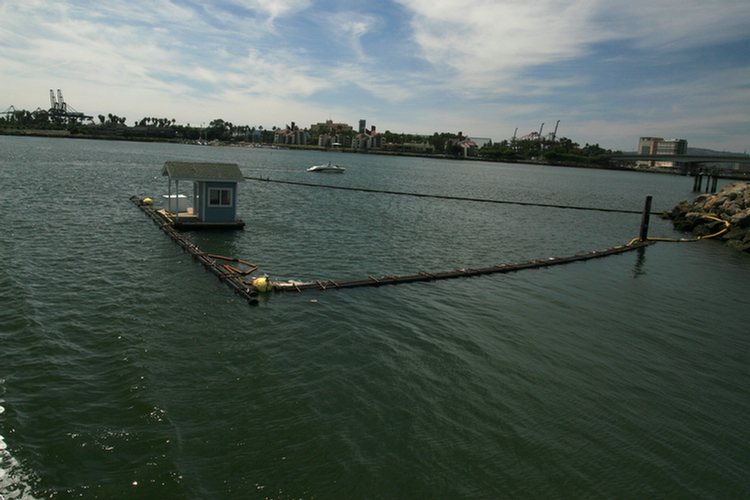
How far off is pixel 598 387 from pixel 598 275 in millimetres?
14328

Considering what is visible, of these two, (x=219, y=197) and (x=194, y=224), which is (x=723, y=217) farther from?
(x=194, y=224)

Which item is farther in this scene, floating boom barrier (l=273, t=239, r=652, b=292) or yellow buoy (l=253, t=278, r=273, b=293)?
floating boom barrier (l=273, t=239, r=652, b=292)

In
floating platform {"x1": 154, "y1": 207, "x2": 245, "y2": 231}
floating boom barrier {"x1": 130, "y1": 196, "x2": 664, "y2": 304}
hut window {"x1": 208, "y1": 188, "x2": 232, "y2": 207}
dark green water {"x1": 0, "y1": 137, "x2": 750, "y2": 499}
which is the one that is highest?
hut window {"x1": 208, "y1": 188, "x2": 232, "y2": 207}

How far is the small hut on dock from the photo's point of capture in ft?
93.4

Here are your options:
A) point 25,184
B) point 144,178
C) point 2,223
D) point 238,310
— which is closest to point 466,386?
point 238,310

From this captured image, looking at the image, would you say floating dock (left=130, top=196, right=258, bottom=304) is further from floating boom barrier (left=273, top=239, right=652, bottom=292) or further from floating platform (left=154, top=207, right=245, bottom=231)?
floating boom barrier (left=273, top=239, right=652, bottom=292)

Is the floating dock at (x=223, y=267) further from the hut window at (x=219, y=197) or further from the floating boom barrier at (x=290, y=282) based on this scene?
the hut window at (x=219, y=197)

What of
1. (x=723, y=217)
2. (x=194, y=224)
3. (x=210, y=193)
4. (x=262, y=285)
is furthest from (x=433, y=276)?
(x=723, y=217)

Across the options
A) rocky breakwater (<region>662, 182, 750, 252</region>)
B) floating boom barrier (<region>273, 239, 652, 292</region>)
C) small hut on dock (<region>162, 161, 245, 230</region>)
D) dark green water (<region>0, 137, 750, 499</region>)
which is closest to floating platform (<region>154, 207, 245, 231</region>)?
small hut on dock (<region>162, 161, 245, 230</region>)

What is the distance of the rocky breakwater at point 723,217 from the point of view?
124 feet

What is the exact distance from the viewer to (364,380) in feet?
38.5

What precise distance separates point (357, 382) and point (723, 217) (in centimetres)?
4780

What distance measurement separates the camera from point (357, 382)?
11.6m

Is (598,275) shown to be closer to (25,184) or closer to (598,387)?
(598,387)
